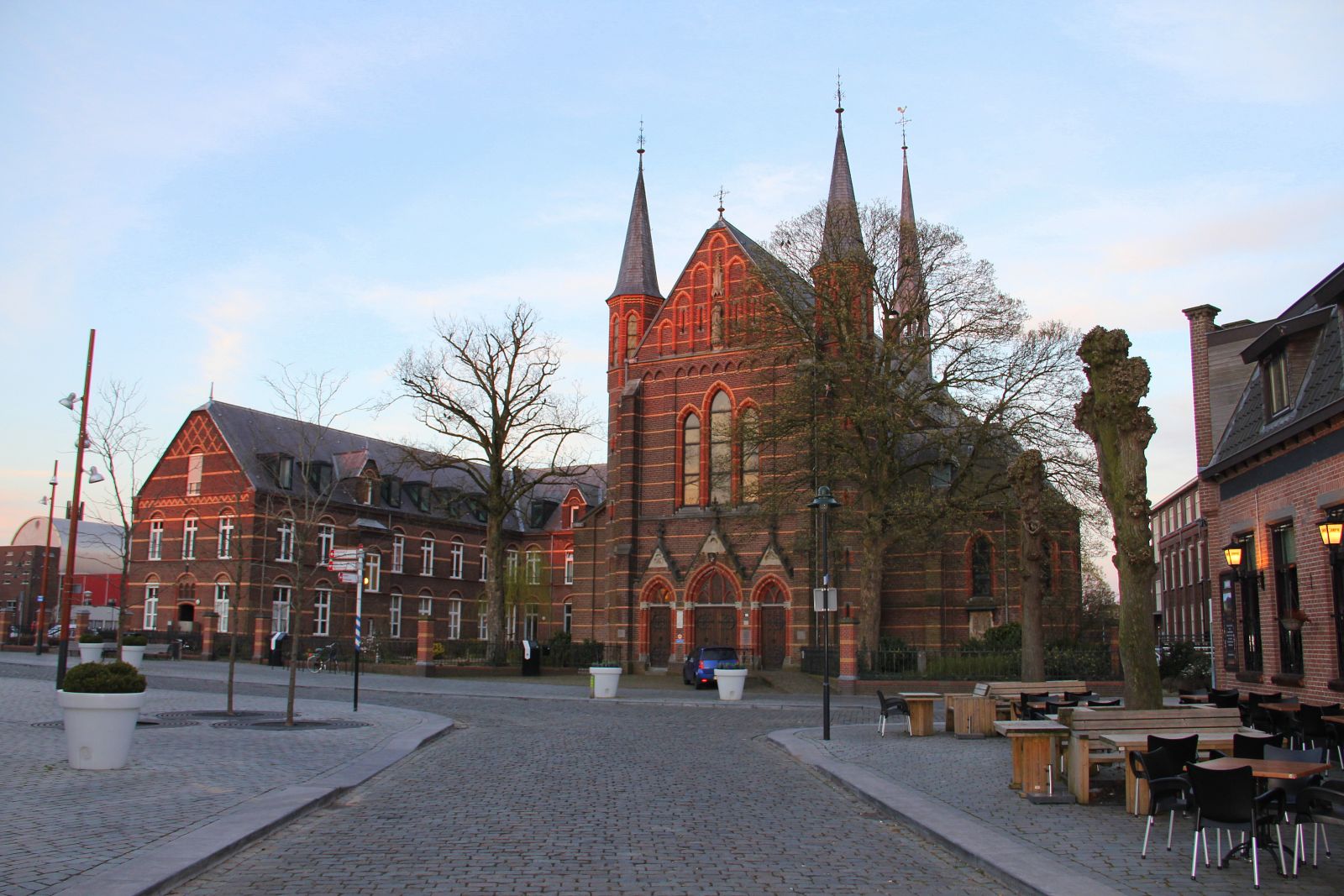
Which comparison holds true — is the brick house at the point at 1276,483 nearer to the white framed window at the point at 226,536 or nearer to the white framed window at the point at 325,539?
the white framed window at the point at 325,539

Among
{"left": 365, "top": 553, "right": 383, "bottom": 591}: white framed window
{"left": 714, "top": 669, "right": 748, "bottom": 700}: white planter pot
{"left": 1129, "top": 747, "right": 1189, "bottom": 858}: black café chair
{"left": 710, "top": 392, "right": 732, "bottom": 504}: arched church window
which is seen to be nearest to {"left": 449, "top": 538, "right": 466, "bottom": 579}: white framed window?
{"left": 365, "top": 553, "right": 383, "bottom": 591}: white framed window

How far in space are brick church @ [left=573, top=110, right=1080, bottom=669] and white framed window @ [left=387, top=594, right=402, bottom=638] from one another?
1428 centimetres

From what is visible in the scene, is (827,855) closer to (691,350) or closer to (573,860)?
(573,860)

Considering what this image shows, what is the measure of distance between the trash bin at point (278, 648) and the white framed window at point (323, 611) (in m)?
9.85

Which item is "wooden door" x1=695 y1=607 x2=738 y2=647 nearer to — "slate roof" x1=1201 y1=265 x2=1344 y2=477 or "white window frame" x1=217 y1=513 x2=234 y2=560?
"white window frame" x1=217 y1=513 x2=234 y2=560

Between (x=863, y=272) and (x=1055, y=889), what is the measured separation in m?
29.4

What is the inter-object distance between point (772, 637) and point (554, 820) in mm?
32840

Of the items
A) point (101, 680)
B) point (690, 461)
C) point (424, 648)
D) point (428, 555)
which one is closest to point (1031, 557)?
point (101, 680)

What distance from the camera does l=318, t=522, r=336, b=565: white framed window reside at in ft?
172

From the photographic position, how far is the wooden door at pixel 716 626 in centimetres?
4294

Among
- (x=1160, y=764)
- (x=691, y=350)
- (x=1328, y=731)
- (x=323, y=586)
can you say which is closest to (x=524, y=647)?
(x=691, y=350)

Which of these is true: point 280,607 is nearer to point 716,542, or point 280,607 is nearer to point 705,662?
point 716,542

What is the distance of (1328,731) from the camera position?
13289 mm

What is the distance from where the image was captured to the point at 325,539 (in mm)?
52938
